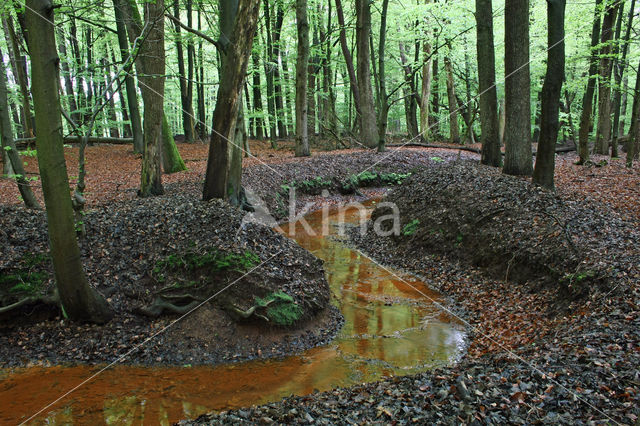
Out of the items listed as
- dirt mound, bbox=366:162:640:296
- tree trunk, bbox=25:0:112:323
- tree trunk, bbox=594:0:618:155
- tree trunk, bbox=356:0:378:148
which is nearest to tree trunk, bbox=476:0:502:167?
dirt mound, bbox=366:162:640:296

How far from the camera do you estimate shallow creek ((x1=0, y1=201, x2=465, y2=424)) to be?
14.3 feet

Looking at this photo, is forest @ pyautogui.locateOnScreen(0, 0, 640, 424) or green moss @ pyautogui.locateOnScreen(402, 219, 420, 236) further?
green moss @ pyautogui.locateOnScreen(402, 219, 420, 236)

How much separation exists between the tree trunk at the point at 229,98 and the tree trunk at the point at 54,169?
334 cm

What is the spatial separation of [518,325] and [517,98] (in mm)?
7079

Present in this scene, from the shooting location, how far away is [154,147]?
373 inches

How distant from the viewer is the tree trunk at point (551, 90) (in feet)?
26.7

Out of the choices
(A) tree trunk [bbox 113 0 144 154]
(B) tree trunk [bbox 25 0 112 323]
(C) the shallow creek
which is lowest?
(C) the shallow creek

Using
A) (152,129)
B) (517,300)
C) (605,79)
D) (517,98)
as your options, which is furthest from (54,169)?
(605,79)

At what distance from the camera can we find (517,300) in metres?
6.36

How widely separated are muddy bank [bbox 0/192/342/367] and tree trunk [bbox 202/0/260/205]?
1.11 metres

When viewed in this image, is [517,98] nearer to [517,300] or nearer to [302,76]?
[517,300]

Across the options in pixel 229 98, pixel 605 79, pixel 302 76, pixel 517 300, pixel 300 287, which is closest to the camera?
pixel 517 300

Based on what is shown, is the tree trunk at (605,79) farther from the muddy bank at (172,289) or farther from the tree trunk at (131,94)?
the tree trunk at (131,94)

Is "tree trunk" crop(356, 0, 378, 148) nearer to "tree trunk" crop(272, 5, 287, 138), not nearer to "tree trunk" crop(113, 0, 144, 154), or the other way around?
"tree trunk" crop(272, 5, 287, 138)
